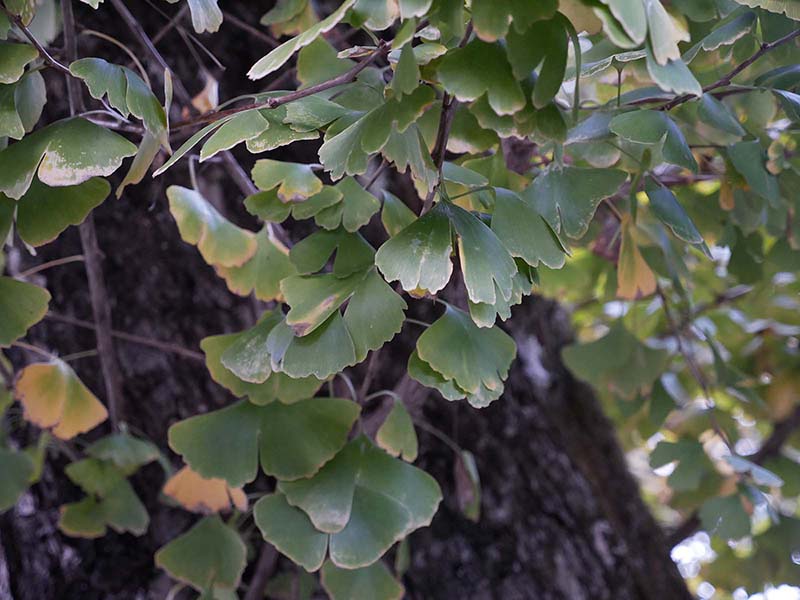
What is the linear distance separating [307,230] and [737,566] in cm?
95

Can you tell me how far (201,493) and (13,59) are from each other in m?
0.52

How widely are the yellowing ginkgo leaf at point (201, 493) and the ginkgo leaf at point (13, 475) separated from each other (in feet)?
0.68

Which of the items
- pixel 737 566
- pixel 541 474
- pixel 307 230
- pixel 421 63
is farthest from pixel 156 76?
pixel 737 566

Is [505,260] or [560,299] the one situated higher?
[505,260]

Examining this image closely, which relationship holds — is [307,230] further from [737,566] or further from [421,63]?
[737,566]

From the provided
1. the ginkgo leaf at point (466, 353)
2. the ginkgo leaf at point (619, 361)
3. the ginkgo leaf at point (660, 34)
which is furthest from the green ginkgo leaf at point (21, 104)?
the ginkgo leaf at point (619, 361)

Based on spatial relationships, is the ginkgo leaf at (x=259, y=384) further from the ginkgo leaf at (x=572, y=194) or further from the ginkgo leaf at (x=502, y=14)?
the ginkgo leaf at (x=502, y=14)

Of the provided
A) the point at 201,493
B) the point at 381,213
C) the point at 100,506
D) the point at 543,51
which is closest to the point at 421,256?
the point at 543,51

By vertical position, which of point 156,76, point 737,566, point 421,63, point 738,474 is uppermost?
point 421,63

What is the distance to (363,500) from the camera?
2.50ft

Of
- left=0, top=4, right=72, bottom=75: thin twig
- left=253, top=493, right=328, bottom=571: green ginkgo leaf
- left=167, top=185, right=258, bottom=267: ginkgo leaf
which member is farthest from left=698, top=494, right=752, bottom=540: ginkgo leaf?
left=0, top=4, right=72, bottom=75: thin twig

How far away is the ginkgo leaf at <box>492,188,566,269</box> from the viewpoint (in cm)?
60

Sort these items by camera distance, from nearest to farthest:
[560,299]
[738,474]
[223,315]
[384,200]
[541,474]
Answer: [384,200], [738,474], [223,315], [541,474], [560,299]

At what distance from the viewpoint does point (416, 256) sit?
0.57m
